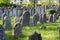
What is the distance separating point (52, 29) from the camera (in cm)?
1853

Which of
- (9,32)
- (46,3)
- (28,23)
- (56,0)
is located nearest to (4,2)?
(46,3)

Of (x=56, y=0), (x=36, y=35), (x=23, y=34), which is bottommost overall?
(x=56, y=0)

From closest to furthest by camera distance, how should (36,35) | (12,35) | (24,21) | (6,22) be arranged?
(36,35) → (12,35) → (6,22) → (24,21)

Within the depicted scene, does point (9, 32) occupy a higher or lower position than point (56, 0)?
higher

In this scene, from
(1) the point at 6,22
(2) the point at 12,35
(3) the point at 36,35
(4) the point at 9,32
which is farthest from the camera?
(1) the point at 6,22

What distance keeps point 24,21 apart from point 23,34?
3.46 m

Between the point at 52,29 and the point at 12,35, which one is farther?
the point at 52,29

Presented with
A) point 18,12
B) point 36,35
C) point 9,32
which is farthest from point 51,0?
point 36,35

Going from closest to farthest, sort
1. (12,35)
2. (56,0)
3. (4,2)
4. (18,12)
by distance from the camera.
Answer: (12,35)
(18,12)
(4,2)
(56,0)

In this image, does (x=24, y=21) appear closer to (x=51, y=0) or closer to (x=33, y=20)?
(x=33, y=20)

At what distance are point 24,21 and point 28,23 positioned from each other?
1.53 feet

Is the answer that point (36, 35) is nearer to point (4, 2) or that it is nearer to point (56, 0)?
point (4, 2)

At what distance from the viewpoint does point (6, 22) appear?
18016 mm

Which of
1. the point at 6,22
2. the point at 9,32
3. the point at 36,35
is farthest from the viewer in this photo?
the point at 6,22
